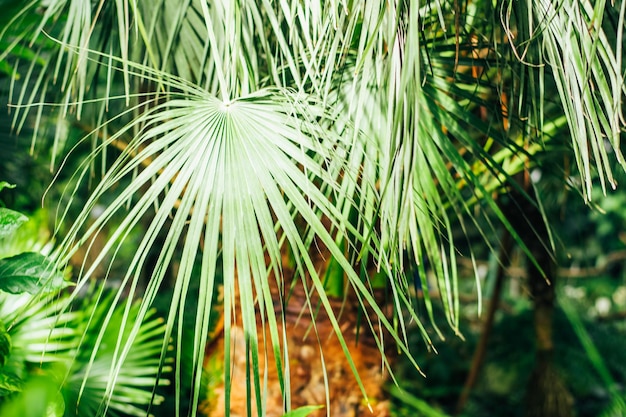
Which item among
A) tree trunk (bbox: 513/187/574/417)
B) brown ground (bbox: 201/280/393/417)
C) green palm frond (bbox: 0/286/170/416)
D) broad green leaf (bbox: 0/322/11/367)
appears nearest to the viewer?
broad green leaf (bbox: 0/322/11/367)

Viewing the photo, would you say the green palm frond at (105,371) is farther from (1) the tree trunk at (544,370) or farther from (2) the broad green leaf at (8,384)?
(1) the tree trunk at (544,370)

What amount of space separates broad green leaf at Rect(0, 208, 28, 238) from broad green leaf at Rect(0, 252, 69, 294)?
6 centimetres

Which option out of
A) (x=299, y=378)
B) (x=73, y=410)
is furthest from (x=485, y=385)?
(x=73, y=410)

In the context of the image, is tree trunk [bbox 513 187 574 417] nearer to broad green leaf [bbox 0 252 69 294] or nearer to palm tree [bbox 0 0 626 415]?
palm tree [bbox 0 0 626 415]

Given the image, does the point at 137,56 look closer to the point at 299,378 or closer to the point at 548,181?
the point at 299,378

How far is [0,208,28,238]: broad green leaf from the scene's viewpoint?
90cm

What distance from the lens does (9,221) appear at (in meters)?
0.91

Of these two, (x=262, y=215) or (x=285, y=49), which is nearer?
(x=262, y=215)

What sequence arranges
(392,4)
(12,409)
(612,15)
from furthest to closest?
Answer: 1. (612,15)
2. (392,4)
3. (12,409)

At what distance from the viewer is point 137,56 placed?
1309 mm

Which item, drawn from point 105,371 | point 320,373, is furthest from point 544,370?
point 105,371

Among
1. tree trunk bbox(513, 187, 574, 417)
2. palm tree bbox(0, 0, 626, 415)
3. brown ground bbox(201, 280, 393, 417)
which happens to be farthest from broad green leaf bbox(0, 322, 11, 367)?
tree trunk bbox(513, 187, 574, 417)

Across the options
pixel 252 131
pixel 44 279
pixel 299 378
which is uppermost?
pixel 252 131

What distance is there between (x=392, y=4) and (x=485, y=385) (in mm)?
4825
